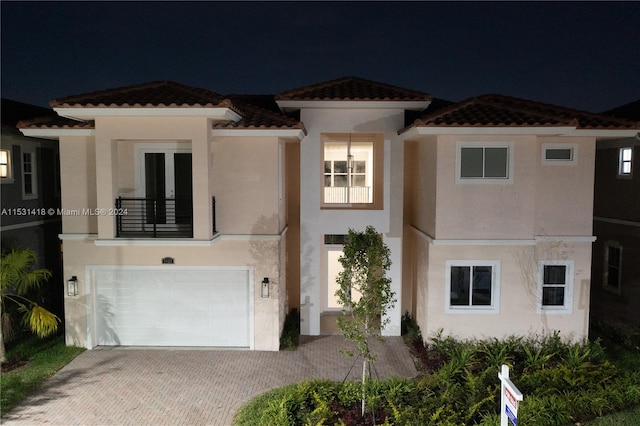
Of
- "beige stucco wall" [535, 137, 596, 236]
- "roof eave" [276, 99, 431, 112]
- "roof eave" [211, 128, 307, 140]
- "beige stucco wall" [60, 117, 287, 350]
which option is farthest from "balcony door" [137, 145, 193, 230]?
"beige stucco wall" [535, 137, 596, 236]

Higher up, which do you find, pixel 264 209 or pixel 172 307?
pixel 264 209

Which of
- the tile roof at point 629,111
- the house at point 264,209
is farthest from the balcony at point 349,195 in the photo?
the tile roof at point 629,111

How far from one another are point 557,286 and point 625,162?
6.85 m

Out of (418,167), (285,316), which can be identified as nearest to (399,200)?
(418,167)

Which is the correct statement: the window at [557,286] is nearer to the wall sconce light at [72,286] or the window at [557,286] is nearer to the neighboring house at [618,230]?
the neighboring house at [618,230]

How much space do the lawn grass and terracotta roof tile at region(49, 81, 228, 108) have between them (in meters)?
6.36

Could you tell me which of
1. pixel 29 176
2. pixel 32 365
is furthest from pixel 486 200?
pixel 29 176

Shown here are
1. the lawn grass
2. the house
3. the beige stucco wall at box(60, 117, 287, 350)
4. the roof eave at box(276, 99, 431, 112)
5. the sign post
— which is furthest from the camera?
the roof eave at box(276, 99, 431, 112)

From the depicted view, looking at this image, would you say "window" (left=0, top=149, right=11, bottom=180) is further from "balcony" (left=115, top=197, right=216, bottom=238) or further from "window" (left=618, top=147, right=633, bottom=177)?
"window" (left=618, top=147, right=633, bottom=177)

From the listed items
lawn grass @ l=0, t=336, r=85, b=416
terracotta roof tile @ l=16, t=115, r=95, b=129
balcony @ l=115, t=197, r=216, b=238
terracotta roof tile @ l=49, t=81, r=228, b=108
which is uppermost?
terracotta roof tile @ l=49, t=81, r=228, b=108

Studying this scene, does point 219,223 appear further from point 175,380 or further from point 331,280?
point 331,280

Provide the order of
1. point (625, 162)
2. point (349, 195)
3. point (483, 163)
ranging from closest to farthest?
point (483, 163)
point (349, 195)
point (625, 162)

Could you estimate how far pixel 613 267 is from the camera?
709 inches

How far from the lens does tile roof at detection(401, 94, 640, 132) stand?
12.1 meters
